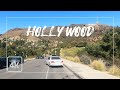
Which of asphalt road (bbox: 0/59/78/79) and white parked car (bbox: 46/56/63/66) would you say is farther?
white parked car (bbox: 46/56/63/66)

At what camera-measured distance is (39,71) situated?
24656 millimetres

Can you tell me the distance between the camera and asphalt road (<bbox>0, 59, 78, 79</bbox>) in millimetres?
22250

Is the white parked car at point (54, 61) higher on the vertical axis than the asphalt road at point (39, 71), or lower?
higher

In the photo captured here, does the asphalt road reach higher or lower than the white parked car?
lower

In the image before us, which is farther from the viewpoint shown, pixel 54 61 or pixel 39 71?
pixel 54 61

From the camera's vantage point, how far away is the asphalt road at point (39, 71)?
73.0ft

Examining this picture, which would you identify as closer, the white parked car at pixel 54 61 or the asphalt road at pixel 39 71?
the asphalt road at pixel 39 71
